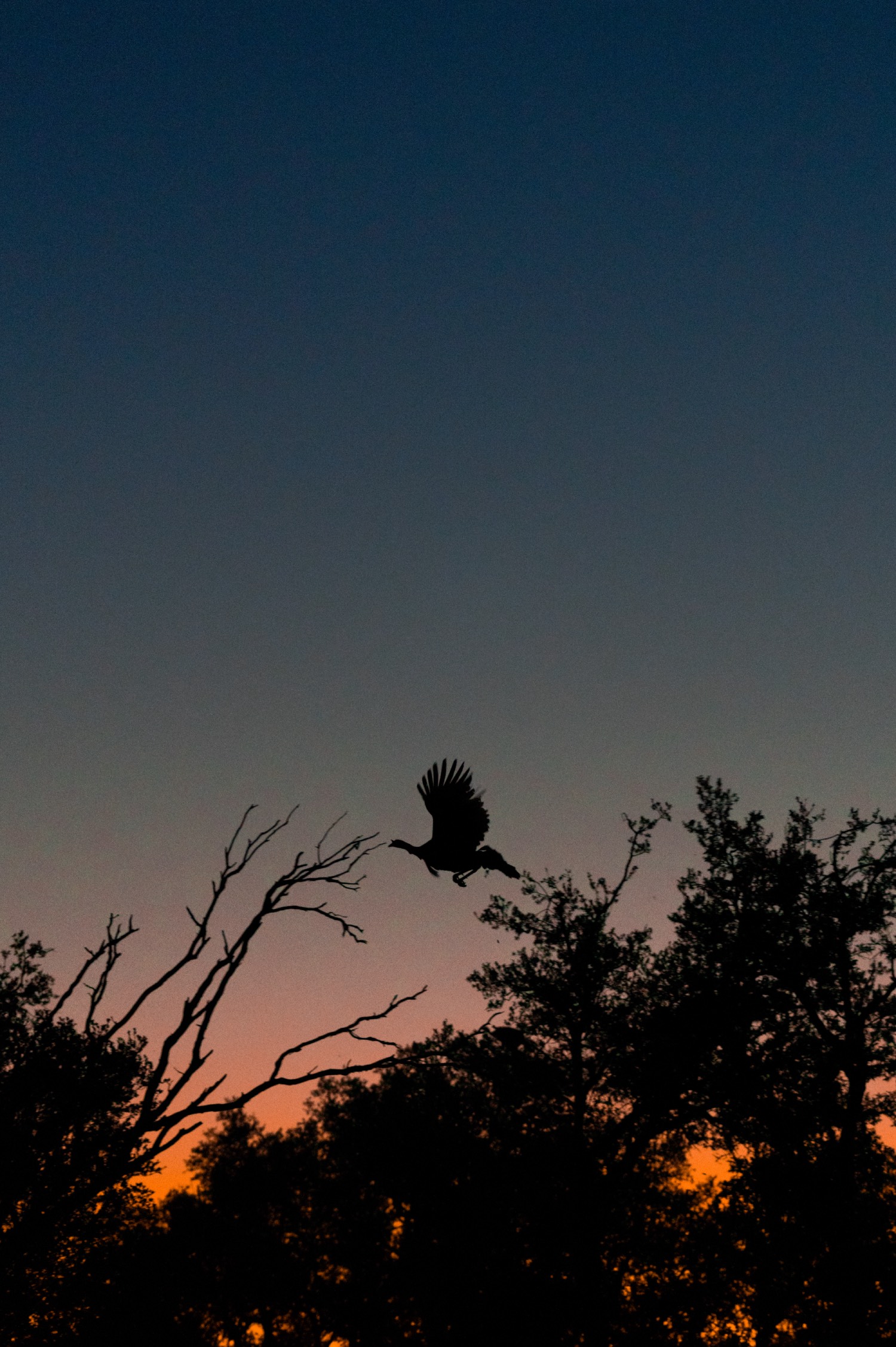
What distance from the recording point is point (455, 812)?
12758mm

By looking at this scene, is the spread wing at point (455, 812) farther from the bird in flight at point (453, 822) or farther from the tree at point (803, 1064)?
the tree at point (803, 1064)

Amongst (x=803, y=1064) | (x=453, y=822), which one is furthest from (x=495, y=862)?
(x=803, y=1064)

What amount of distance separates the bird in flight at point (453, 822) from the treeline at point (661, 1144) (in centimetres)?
731

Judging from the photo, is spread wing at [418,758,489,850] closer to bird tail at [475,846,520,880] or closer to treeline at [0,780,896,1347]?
bird tail at [475,846,520,880]

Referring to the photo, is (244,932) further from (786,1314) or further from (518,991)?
(786,1314)

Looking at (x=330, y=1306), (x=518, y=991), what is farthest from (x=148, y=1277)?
(x=518, y=991)

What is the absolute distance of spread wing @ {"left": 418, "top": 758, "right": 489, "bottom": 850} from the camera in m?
12.8

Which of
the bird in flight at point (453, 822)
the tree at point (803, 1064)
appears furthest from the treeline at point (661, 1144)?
the bird in flight at point (453, 822)

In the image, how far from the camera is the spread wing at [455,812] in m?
12.8

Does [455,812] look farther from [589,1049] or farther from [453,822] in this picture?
[589,1049]

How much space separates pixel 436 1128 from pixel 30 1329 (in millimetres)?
11388

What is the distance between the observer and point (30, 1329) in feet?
68.1

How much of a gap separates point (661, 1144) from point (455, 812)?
1719cm

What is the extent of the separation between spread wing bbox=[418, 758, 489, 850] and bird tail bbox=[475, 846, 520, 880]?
9.6 inches
